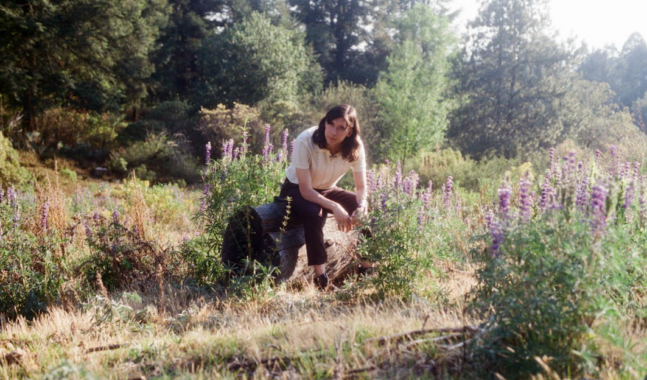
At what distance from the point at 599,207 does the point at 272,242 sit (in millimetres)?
2602

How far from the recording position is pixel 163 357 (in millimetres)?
2482

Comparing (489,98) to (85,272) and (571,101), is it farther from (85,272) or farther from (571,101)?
(85,272)

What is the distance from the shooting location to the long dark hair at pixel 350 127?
12.9 feet

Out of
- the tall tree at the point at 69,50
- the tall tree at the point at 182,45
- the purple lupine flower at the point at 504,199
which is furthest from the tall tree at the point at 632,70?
the purple lupine flower at the point at 504,199

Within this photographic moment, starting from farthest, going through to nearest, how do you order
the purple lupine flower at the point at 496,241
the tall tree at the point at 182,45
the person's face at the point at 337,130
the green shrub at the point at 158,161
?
the tall tree at the point at 182,45
the green shrub at the point at 158,161
the person's face at the point at 337,130
the purple lupine flower at the point at 496,241

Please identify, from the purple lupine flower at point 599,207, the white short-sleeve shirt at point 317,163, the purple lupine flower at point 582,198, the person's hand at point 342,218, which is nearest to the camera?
the purple lupine flower at point 599,207

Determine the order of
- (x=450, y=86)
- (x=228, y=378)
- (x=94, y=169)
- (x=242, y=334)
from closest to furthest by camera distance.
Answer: (x=228, y=378)
(x=242, y=334)
(x=94, y=169)
(x=450, y=86)

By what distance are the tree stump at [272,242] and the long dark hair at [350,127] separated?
25.5 inches

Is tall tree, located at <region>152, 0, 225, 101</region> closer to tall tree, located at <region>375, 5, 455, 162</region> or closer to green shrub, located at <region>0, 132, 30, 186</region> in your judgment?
tall tree, located at <region>375, 5, 455, 162</region>

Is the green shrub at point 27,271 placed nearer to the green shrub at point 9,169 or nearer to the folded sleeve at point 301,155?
the folded sleeve at point 301,155

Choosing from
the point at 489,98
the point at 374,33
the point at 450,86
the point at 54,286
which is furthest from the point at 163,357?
the point at 374,33

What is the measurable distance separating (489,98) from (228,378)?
1819 cm

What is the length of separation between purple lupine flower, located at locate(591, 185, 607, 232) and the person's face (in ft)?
7.08

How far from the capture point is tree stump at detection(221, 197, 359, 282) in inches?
160
